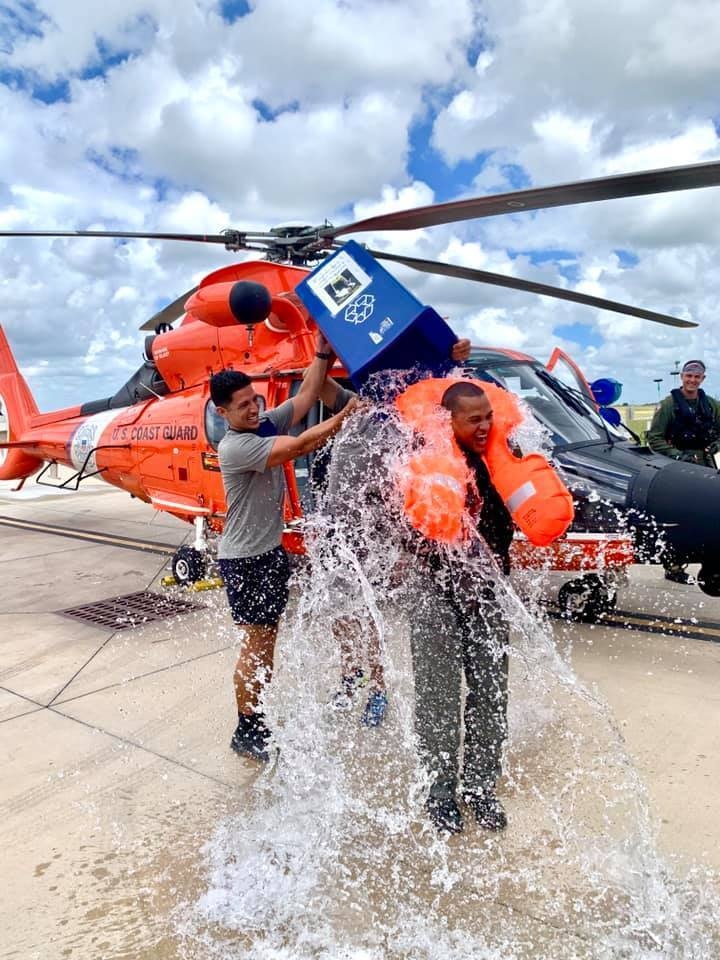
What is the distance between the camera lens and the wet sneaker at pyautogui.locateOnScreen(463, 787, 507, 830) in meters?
2.73

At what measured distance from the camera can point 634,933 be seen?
Answer: 2203mm

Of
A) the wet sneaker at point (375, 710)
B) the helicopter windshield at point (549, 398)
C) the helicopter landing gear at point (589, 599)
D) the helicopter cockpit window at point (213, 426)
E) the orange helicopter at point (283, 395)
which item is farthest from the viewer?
the helicopter cockpit window at point (213, 426)

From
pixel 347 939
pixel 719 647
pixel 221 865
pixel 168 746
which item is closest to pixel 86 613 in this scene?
pixel 168 746

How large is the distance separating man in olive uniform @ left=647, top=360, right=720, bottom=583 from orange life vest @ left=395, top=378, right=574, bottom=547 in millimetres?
3921

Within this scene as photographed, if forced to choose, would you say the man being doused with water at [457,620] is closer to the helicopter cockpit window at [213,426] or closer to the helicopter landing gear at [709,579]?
the helicopter landing gear at [709,579]

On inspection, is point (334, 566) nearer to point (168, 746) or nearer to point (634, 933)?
point (168, 746)

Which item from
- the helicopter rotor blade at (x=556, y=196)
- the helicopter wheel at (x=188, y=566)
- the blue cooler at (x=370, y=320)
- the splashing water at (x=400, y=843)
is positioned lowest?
the splashing water at (x=400, y=843)

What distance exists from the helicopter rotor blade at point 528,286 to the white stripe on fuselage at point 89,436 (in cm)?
353

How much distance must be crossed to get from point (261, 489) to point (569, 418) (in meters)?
2.48

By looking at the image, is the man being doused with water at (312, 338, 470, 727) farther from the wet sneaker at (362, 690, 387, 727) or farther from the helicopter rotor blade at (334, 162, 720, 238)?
the helicopter rotor blade at (334, 162, 720, 238)

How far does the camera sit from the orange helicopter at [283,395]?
412cm

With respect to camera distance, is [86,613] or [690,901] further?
[86,613]

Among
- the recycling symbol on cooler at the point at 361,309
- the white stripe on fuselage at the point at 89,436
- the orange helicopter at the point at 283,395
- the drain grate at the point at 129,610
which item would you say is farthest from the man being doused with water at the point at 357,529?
the white stripe on fuselage at the point at 89,436

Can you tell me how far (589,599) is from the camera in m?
5.41
